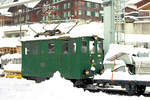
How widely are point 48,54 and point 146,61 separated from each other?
6.33m

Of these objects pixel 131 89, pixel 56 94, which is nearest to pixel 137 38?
pixel 131 89

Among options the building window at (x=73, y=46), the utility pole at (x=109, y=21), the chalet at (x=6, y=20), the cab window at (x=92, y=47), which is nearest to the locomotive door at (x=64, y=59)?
the building window at (x=73, y=46)

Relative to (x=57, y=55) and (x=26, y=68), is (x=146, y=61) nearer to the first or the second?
(x=57, y=55)

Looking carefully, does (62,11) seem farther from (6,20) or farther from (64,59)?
(64,59)

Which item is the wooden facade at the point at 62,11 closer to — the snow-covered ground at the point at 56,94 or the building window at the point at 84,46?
the building window at the point at 84,46

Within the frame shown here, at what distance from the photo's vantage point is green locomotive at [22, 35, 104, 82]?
1489 cm

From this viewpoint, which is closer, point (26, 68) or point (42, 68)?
point (42, 68)

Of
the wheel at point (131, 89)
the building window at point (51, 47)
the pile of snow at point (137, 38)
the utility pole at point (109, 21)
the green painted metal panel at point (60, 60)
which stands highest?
the utility pole at point (109, 21)

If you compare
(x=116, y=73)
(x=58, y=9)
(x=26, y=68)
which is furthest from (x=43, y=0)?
(x=116, y=73)

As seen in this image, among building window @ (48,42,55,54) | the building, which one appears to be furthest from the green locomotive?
the building

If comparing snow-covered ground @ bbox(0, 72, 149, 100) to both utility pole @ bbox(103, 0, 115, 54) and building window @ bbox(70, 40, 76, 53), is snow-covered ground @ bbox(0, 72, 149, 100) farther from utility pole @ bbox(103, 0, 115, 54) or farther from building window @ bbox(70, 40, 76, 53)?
utility pole @ bbox(103, 0, 115, 54)

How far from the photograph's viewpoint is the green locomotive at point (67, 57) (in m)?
14.9

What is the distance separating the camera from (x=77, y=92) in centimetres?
1169

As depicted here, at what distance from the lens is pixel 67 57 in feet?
50.3
